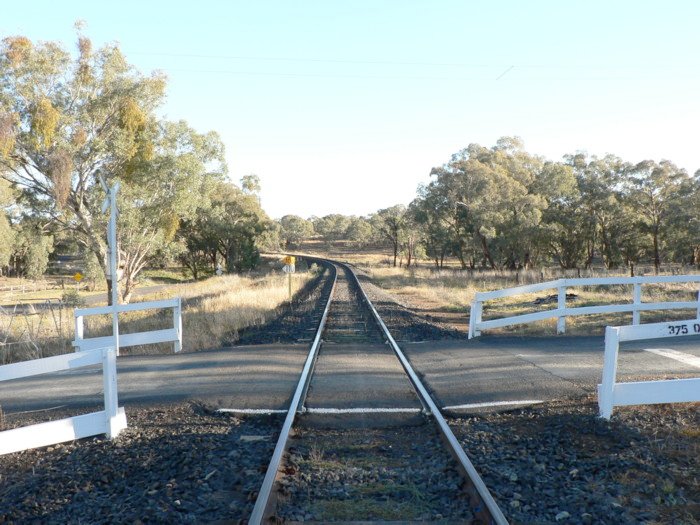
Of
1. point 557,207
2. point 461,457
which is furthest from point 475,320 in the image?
point 557,207

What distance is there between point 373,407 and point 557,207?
4133cm

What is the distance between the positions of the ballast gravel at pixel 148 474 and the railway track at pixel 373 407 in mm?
177

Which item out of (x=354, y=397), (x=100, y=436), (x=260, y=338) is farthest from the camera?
(x=260, y=338)

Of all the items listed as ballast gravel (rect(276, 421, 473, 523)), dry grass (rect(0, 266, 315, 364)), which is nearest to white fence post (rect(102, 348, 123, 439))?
ballast gravel (rect(276, 421, 473, 523))

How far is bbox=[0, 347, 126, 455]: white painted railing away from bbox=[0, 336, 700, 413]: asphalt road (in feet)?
4.83

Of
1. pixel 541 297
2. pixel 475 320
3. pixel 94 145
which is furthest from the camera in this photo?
pixel 541 297

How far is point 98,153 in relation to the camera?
71.1 ft

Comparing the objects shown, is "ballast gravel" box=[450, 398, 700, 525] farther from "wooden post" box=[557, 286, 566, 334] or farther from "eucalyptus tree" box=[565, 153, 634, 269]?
"eucalyptus tree" box=[565, 153, 634, 269]

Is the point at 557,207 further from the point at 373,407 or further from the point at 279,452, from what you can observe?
the point at 279,452

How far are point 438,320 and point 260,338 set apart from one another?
5920mm

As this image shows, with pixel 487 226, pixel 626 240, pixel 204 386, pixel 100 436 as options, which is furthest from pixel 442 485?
pixel 626 240

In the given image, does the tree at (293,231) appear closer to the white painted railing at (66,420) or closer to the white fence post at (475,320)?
the white fence post at (475,320)

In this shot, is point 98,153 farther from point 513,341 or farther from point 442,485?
point 442,485

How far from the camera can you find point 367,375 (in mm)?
8570
